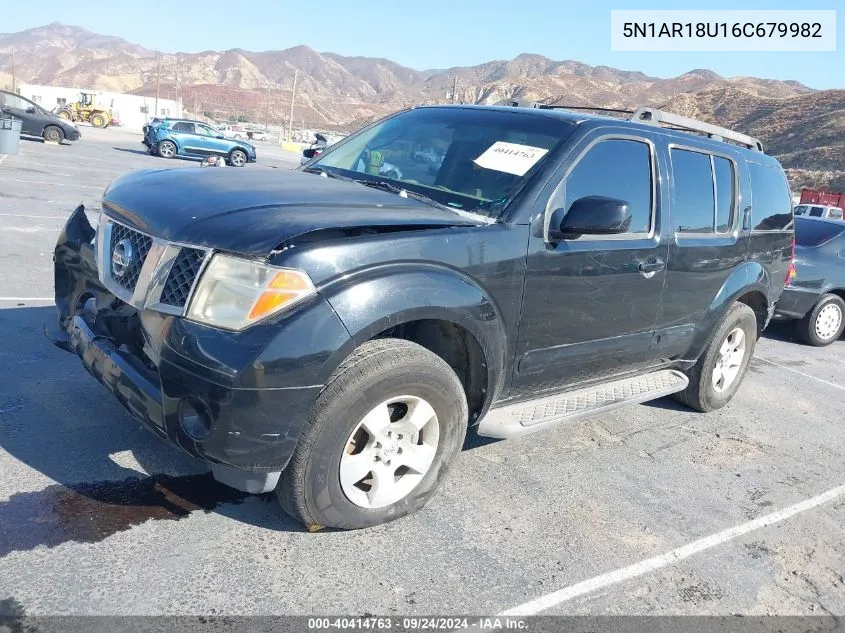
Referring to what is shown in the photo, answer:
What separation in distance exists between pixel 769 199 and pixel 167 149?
2590 cm

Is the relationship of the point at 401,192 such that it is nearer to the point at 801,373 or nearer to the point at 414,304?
the point at 414,304

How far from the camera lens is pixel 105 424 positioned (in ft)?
13.0

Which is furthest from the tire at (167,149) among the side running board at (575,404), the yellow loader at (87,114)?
the side running board at (575,404)

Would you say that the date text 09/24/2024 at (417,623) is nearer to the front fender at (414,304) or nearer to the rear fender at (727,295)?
the front fender at (414,304)

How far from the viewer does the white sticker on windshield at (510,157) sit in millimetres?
3754

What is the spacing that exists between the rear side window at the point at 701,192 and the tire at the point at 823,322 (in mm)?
4302

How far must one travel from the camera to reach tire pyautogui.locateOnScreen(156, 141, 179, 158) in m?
27.5

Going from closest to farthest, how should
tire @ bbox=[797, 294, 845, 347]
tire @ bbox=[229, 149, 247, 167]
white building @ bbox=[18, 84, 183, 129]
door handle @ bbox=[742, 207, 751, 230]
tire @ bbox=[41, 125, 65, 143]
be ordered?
door handle @ bbox=[742, 207, 751, 230], tire @ bbox=[797, 294, 845, 347], tire @ bbox=[41, 125, 65, 143], tire @ bbox=[229, 149, 247, 167], white building @ bbox=[18, 84, 183, 129]

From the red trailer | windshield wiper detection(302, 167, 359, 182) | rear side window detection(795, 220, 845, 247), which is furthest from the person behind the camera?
the red trailer

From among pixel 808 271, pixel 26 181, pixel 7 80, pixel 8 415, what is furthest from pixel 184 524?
pixel 7 80

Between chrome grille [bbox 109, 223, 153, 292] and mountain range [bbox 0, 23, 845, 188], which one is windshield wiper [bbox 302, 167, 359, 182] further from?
mountain range [bbox 0, 23, 845, 188]

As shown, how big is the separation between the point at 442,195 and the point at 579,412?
139 centimetres

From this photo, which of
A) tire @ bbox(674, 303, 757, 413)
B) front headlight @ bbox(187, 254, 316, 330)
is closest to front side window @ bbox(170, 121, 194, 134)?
tire @ bbox(674, 303, 757, 413)

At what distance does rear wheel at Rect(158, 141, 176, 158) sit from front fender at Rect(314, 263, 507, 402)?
26.8 m
